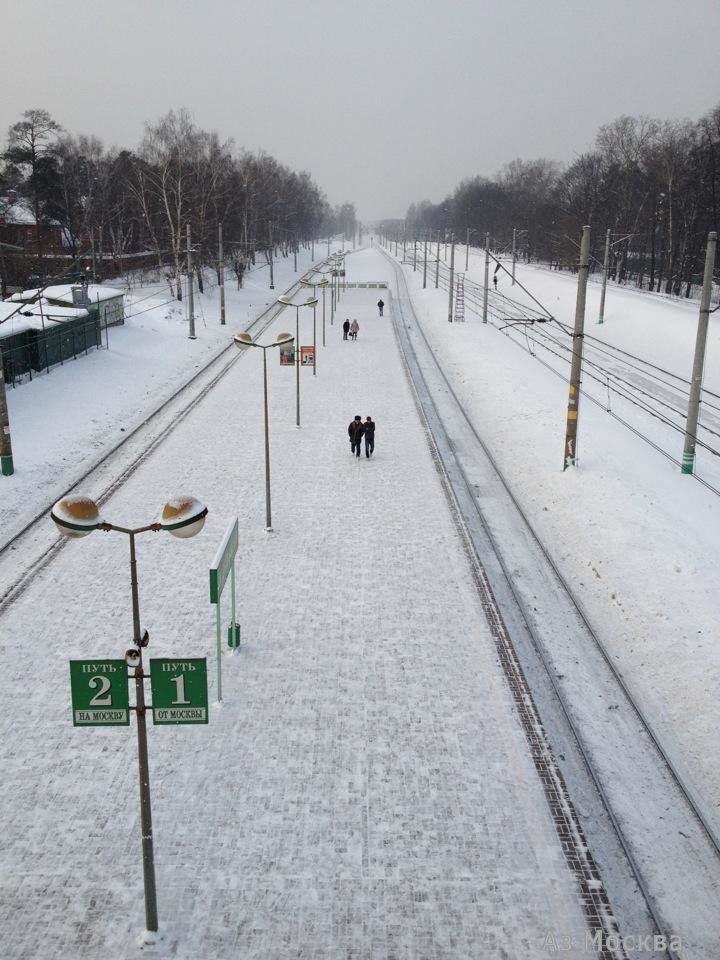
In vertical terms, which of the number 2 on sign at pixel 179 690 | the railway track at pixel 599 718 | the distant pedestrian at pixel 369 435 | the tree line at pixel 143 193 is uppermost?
the tree line at pixel 143 193

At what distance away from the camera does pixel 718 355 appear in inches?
1432

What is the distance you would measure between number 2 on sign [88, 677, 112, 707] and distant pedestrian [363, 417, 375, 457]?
1479cm

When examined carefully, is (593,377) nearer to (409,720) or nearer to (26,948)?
(409,720)

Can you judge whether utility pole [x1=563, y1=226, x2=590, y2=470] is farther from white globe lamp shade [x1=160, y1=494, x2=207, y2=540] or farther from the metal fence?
the metal fence

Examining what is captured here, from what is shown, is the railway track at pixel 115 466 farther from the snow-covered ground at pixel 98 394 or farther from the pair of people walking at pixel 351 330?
the pair of people walking at pixel 351 330

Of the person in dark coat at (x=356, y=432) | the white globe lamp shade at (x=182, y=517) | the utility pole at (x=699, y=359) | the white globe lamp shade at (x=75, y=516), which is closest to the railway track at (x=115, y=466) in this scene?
the person in dark coat at (x=356, y=432)

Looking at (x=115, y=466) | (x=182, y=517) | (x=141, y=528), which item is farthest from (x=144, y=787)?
(x=115, y=466)

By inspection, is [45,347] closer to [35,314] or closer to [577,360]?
[35,314]

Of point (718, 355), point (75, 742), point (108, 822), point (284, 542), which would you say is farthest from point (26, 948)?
point (718, 355)

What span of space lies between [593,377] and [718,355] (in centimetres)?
707

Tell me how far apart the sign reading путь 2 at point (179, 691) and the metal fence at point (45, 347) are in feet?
75.5

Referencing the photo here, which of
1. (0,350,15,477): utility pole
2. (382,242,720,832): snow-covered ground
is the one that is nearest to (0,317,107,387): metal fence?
(0,350,15,477): utility pole

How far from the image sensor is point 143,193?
204 ft

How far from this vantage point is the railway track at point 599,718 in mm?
8242
